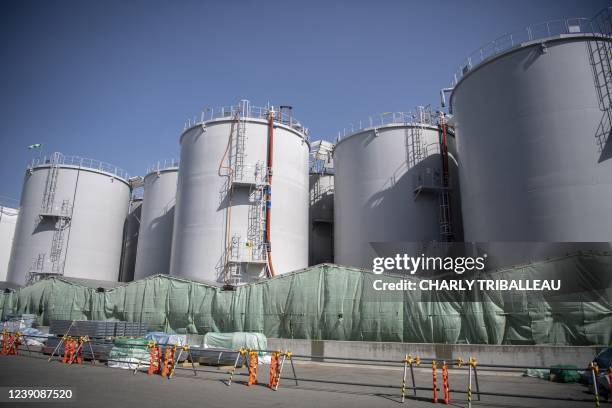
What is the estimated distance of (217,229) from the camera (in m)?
28.1

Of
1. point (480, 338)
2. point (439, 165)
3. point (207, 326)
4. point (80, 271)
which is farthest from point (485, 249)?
point (80, 271)

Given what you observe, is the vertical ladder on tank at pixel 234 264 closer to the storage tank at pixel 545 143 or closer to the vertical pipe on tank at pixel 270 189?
the vertical pipe on tank at pixel 270 189

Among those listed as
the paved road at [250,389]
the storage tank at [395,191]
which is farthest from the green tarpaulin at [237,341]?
the storage tank at [395,191]

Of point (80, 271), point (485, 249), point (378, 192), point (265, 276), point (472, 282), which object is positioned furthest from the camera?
point (80, 271)

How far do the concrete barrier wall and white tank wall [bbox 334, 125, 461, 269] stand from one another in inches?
383

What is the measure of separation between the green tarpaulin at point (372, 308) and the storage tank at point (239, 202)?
3.59 meters

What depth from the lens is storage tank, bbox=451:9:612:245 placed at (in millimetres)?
19641

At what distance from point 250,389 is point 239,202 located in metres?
17.9

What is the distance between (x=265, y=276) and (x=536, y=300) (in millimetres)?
15680

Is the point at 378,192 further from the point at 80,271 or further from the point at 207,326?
the point at 80,271

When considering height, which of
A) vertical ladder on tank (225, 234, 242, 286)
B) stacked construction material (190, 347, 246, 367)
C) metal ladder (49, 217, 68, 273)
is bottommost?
stacked construction material (190, 347, 246, 367)

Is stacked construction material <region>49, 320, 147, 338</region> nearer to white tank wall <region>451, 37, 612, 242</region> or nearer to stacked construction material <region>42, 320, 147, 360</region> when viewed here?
stacked construction material <region>42, 320, 147, 360</region>

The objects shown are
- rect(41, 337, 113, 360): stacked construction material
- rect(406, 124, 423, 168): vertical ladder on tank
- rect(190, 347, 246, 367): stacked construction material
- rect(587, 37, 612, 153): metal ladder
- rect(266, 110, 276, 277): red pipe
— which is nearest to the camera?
rect(41, 337, 113, 360): stacked construction material

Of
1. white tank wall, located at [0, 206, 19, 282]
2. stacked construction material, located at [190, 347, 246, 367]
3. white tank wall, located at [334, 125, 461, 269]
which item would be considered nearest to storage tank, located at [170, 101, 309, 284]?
white tank wall, located at [334, 125, 461, 269]
